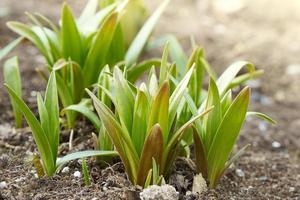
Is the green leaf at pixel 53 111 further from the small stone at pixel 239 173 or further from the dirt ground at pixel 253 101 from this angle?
the small stone at pixel 239 173

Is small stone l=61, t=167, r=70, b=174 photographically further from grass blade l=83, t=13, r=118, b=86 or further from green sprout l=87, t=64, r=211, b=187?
grass blade l=83, t=13, r=118, b=86

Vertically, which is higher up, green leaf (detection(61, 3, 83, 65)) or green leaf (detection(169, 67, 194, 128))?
green leaf (detection(61, 3, 83, 65))

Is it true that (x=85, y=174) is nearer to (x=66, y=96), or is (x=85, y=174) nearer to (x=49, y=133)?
(x=49, y=133)

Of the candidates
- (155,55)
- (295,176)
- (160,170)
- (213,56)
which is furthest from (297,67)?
(160,170)

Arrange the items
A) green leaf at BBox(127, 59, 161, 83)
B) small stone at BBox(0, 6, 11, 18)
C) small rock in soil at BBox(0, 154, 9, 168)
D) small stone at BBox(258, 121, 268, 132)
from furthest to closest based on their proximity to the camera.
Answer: small stone at BBox(0, 6, 11, 18) < small stone at BBox(258, 121, 268, 132) < green leaf at BBox(127, 59, 161, 83) < small rock in soil at BBox(0, 154, 9, 168)

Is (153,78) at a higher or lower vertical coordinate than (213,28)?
higher

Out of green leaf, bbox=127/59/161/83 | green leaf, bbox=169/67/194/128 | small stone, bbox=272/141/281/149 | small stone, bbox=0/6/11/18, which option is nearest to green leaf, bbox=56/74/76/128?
green leaf, bbox=127/59/161/83

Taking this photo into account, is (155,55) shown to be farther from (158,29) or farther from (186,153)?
(186,153)
